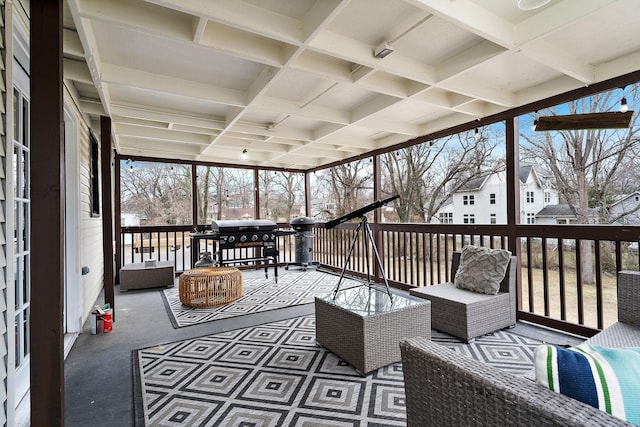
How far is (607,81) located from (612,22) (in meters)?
0.81

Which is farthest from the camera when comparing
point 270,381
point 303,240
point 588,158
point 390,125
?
point 303,240

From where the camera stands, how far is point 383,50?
7.49 feet

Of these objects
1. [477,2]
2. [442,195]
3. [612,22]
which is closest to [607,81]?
[612,22]

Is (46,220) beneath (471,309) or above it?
above

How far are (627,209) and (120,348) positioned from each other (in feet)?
17.9

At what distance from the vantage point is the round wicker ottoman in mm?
3914

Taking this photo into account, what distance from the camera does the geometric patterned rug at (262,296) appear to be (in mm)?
3629

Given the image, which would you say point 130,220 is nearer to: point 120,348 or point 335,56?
point 120,348

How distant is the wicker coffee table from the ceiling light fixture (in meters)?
1.97

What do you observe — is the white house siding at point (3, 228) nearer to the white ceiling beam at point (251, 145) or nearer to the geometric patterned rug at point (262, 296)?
the geometric patterned rug at point (262, 296)

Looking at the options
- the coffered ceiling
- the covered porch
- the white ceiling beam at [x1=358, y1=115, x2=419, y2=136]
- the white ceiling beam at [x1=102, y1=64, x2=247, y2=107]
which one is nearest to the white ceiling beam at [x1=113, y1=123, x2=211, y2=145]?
the covered porch

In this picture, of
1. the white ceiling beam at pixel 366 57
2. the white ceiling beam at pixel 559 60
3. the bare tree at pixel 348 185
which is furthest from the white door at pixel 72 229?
the bare tree at pixel 348 185

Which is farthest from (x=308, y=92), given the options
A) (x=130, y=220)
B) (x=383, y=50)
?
(x=130, y=220)

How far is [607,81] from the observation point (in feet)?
8.91
